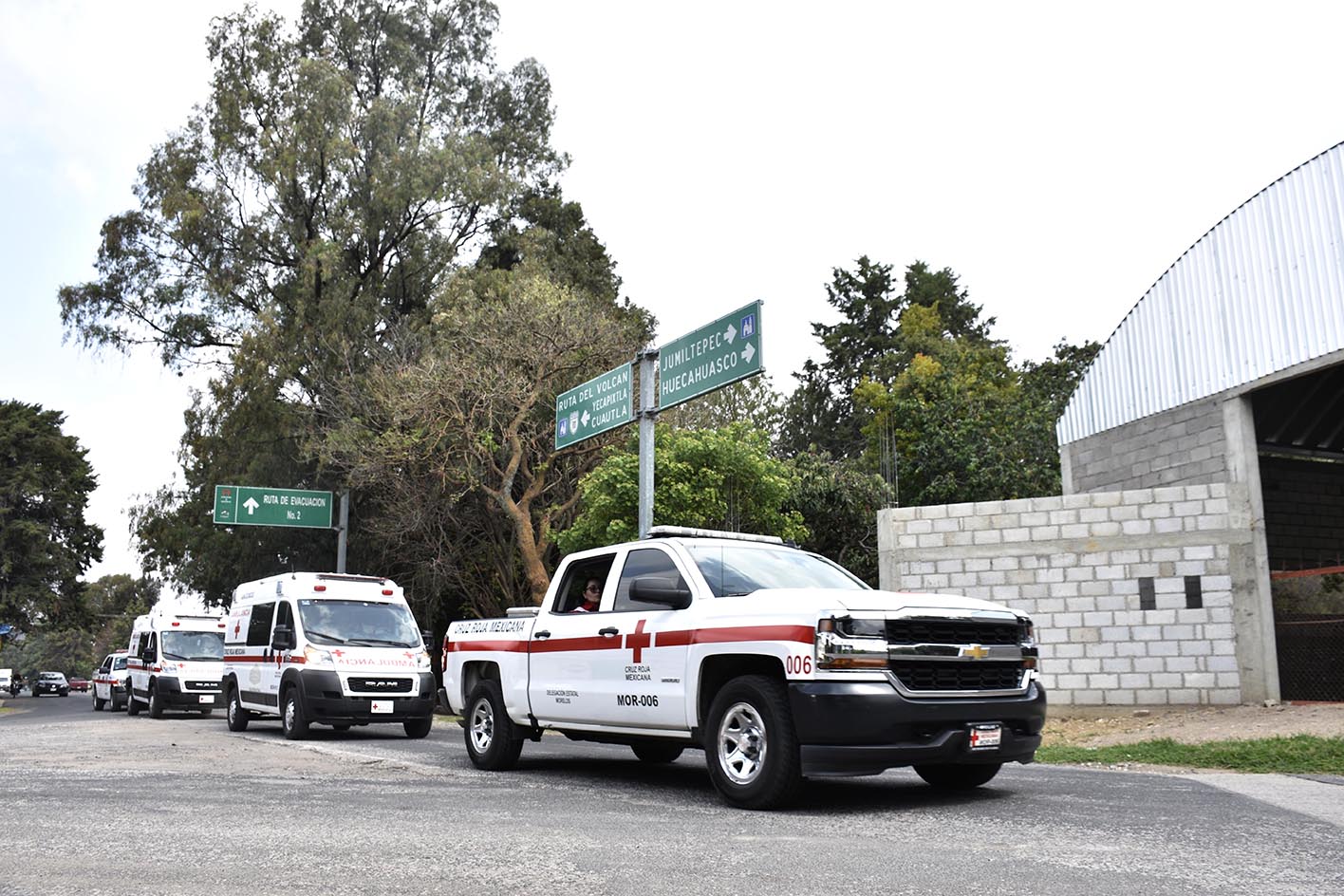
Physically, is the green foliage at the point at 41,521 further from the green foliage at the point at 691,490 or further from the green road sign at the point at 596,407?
the green road sign at the point at 596,407

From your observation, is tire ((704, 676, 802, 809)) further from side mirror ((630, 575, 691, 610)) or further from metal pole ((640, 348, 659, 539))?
metal pole ((640, 348, 659, 539))

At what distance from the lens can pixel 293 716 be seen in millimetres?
16516

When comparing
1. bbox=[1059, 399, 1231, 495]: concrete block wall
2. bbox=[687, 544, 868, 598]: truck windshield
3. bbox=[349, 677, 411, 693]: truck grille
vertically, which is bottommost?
bbox=[349, 677, 411, 693]: truck grille

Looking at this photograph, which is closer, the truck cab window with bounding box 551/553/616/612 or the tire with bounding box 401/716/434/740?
the truck cab window with bounding box 551/553/616/612

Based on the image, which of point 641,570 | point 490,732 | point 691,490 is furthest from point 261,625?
point 641,570

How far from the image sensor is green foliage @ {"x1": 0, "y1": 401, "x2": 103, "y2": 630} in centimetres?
5575

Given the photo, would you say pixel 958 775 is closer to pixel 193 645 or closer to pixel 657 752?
pixel 657 752

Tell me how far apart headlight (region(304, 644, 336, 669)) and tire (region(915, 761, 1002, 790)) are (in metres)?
9.97

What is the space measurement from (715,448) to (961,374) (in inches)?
911

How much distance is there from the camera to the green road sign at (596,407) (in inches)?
719

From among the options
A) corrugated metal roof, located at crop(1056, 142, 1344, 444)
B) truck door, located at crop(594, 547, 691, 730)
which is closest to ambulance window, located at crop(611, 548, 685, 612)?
truck door, located at crop(594, 547, 691, 730)

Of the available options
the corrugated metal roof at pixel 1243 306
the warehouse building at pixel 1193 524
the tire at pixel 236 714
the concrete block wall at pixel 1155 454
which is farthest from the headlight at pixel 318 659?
the corrugated metal roof at pixel 1243 306

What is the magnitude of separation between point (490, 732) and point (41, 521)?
55932 mm

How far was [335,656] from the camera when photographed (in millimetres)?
16578
